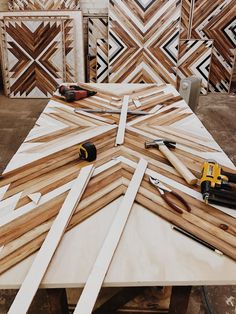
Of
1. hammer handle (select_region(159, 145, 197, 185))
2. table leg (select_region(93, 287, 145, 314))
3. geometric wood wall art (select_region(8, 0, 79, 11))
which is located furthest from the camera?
geometric wood wall art (select_region(8, 0, 79, 11))

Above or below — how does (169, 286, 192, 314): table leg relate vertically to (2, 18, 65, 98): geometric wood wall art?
below

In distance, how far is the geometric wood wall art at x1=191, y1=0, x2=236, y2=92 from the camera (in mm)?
4500

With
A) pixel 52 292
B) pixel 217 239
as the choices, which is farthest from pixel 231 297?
pixel 52 292

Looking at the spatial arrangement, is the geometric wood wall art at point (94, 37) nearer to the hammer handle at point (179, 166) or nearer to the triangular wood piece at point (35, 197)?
the hammer handle at point (179, 166)

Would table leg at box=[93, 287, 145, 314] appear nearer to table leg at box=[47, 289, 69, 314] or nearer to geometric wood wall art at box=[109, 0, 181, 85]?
table leg at box=[47, 289, 69, 314]

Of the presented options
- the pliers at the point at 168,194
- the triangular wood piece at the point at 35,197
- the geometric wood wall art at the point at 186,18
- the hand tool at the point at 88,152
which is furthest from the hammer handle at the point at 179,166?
the geometric wood wall art at the point at 186,18

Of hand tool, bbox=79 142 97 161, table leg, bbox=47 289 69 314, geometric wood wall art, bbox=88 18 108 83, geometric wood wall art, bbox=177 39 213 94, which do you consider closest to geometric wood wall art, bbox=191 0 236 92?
geometric wood wall art, bbox=177 39 213 94

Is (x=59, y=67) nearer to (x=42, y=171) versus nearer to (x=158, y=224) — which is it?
(x=42, y=171)

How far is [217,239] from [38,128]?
112 centimetres

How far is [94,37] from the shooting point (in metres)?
4.69

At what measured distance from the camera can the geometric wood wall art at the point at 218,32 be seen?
4500 mm

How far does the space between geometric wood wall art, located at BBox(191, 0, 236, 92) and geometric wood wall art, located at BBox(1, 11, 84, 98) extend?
197 centimetres

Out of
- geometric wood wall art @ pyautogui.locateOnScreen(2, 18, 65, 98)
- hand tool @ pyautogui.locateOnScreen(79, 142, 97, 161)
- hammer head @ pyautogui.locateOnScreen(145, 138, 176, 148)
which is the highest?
geometric wood wall art @ pyautogui.locateOnScreen(2, 18, 65, 98)

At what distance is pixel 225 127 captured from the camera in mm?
3594
